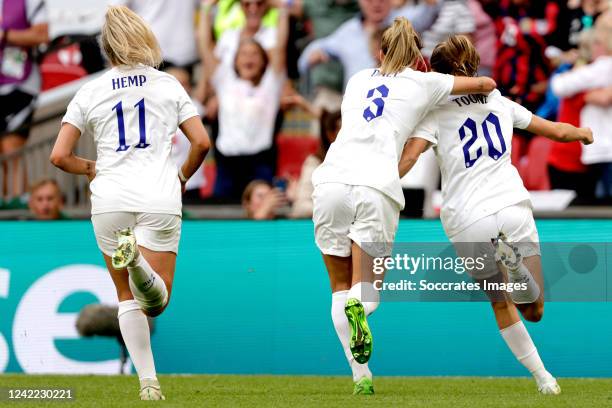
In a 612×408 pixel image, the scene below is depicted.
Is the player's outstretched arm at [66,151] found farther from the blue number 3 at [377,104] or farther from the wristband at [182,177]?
the blue number 3 at [377,104]

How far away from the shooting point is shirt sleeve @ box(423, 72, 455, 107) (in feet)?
23.2

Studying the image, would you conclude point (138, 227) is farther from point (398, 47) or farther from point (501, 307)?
point (501, 307)

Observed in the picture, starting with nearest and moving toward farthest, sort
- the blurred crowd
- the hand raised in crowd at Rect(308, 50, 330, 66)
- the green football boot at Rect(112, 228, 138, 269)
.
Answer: the green football boot at Rect(112, 228, 138, 269)
the blurred crowd
the hand raised in crowd at Rect(308, 50, 330, 66)

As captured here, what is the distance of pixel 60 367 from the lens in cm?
1000

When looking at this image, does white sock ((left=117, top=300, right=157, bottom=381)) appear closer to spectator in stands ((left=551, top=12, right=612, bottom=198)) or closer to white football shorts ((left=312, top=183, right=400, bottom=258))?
white football shorts ((left=312, top=183, right=400, bottom=258))

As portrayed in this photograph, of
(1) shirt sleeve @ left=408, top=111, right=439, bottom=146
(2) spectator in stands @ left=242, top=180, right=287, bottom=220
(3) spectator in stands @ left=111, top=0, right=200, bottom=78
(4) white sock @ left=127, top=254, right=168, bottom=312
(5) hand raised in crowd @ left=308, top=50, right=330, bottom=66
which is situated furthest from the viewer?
(3) spectator in stands @ left=111, top=0, right=200, bottom=78

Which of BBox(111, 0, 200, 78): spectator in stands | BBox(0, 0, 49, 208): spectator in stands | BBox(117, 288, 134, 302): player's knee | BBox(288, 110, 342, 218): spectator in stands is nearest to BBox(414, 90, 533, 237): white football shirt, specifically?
BBox(117, 288, 134, 302): player's knee

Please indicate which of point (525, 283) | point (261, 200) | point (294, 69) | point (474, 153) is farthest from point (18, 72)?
point (525, 283)

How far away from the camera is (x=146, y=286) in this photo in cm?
664

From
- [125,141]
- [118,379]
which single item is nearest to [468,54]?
[125,141]

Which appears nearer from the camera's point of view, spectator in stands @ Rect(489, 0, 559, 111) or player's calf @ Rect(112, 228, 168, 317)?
player's calf @ Rect(112, 228, 168, 317)

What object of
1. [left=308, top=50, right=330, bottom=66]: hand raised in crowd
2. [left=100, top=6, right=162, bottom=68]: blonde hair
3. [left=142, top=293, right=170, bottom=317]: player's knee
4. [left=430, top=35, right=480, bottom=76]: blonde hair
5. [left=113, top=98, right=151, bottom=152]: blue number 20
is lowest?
[left=142, top=293, right=170, bottom=317]: player's knee

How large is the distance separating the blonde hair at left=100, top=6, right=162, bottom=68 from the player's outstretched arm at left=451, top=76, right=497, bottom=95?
170cm

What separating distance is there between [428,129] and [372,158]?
1.58 feet
